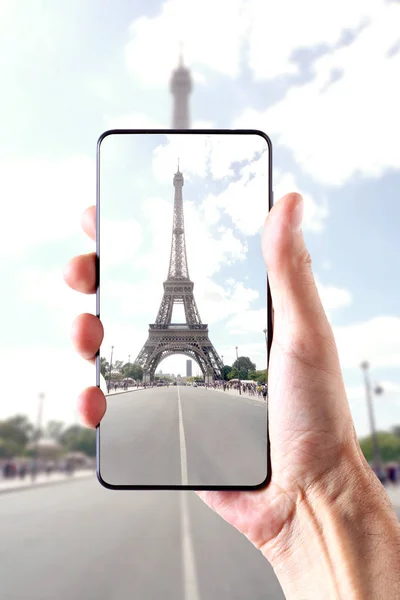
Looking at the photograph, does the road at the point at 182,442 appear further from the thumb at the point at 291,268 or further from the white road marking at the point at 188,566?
the white road marking at the point at 188,566

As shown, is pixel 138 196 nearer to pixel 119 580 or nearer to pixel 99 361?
pixel 99 361

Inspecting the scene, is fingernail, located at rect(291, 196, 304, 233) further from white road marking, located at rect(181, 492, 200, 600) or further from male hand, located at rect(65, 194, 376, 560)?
white road marking, located at rect(181, 492, 200, 600)

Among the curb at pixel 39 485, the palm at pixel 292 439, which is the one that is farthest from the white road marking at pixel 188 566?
the palm at pixel 292 439

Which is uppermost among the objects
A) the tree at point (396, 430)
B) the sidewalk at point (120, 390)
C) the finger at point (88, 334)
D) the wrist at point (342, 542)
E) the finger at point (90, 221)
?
the tree at point (396, 430)

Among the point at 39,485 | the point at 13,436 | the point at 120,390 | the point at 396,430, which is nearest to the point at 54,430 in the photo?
the point at 13,436

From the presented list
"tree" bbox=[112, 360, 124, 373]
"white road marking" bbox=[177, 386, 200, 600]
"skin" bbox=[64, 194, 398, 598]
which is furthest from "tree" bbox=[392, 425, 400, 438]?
"tree" bbox=[112, 360, 124, 373]

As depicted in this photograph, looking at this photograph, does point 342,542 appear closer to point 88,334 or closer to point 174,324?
point 174,324

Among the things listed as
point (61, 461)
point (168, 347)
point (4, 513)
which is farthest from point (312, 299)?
point (4, 513)
